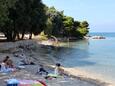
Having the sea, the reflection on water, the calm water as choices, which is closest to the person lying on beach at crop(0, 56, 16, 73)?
the sea

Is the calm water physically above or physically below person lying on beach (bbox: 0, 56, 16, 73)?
below

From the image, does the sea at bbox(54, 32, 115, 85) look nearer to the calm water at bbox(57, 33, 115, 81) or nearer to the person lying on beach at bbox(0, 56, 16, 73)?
the calm water at bbox(57, 33, 115, 81)

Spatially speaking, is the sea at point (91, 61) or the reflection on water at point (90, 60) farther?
the reflection on water at point (90, 60)

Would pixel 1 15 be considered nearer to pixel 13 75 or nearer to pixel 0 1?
pixel 0 1

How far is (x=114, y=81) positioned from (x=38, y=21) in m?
37.4

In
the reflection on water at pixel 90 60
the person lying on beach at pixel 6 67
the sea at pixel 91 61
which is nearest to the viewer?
the person lying on beach at pixel 6 67

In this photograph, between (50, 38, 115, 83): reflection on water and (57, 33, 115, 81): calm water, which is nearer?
(57, 33, 115, 81): calm water

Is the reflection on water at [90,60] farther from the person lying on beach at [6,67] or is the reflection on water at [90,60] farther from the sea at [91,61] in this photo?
the person lying on beach at [6,67]

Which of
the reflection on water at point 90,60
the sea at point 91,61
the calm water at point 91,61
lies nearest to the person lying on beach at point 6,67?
the sea at point 91,61

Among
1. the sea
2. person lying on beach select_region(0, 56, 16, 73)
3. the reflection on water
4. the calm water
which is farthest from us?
the reflection on water

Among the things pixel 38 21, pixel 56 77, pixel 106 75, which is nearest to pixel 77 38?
pixel 38 21

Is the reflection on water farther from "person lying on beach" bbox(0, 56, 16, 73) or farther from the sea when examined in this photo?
"person lying on beach" bbox(0, 56, 16, 73)

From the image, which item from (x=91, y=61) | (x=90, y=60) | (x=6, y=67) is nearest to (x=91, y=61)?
(x=91, y=61)

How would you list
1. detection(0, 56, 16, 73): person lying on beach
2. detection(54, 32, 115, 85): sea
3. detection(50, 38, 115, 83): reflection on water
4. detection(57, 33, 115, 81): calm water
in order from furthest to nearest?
detection(50, 38, 115, 83): reflection on water, detection(57, 33, 115, 81): calm water, detection(54, 32, 115, 85): sea, detection(0, 56, 16, 73): person lying on beach
